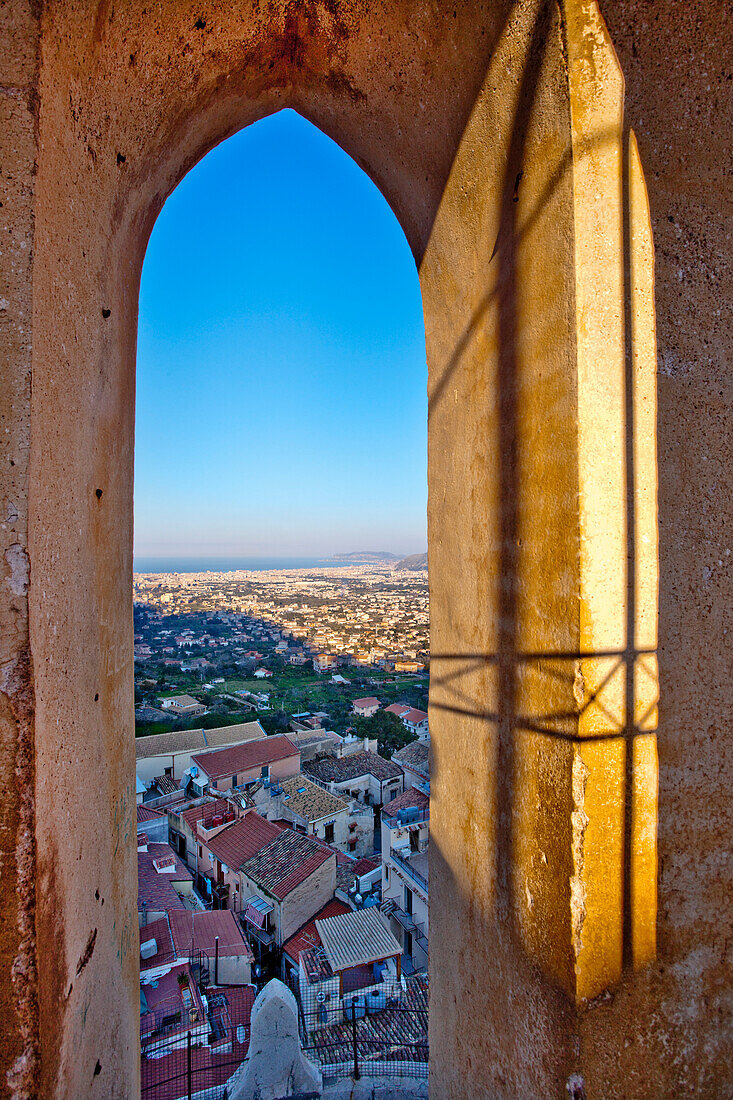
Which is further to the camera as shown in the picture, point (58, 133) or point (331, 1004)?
point (331, 1004)

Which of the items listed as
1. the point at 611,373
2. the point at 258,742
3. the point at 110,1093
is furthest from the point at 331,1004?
the point at 258,742

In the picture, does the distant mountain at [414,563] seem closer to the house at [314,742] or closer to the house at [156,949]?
the house at [314,742]

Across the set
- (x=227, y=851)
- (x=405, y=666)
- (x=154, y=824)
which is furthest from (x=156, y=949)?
(x=405, y=666)

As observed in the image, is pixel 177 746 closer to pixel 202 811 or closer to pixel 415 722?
pixel 202 811

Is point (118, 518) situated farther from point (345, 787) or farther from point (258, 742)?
point (258, 742)

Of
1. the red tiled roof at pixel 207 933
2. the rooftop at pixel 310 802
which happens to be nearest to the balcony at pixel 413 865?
the red tiled roof at pixel 207 933

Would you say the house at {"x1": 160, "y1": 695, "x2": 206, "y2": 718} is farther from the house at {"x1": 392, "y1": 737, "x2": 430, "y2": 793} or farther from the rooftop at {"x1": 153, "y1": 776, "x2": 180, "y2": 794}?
the house at {"x1": 392, "y1": 737, "x2": 430, "y2": 793}
